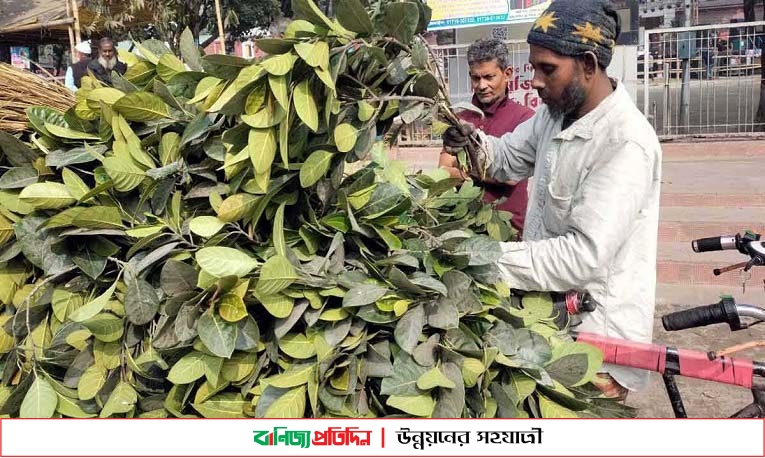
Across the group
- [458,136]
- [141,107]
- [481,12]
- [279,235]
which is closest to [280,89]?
[279,235]

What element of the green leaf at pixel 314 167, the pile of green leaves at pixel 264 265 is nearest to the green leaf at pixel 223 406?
the pile of green leaves at pixel 264 265

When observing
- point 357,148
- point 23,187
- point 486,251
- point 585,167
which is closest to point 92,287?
point 23,187

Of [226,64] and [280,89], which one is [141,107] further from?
[280,89]

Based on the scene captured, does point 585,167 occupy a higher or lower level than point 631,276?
higher

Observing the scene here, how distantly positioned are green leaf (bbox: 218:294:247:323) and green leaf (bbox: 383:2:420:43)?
63 cm

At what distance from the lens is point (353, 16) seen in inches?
50.4

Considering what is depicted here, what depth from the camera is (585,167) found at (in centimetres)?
155

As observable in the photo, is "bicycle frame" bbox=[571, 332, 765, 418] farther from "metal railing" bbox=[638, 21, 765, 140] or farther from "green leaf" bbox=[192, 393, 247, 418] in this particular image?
"metal railing" bbox=[638, 21, 765, 140]

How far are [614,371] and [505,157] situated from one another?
0.75 metres

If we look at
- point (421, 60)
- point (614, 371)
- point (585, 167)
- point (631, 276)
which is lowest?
point (614, 371)

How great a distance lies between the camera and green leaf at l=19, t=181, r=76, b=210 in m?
1.41

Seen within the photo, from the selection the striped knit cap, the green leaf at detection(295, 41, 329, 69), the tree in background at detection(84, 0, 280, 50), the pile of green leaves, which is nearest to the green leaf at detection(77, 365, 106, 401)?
the pile of green leaves

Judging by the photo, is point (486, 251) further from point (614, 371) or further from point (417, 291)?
point (614, 371)

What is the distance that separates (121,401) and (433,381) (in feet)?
2.13
